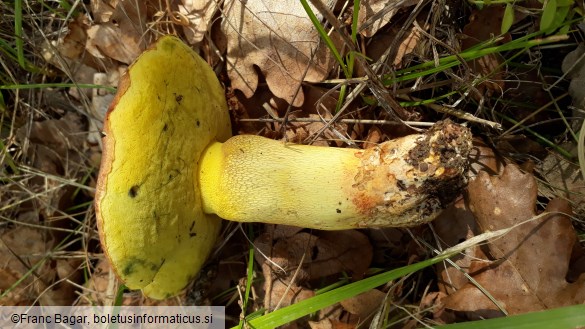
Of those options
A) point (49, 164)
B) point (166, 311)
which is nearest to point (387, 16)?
point (166, 311)

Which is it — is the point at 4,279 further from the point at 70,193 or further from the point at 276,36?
the point at 276,36

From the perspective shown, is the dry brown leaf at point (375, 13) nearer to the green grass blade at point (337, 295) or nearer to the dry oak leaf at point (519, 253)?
the dry oak leaf at point (519, 253)

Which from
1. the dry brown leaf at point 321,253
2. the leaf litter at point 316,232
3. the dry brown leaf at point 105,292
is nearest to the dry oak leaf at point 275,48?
the leaf litter at point 316,232

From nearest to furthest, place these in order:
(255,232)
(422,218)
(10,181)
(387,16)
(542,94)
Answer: (422,218) < (387,16) < (542,94) < (255,232) < (10,181)

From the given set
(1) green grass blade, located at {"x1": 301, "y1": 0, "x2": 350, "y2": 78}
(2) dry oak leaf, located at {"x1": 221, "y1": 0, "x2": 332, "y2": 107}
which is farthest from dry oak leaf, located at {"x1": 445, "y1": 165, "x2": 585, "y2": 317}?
(2) dry oak leaf, located at {"x1": 221, "y1": 0, "x2": 332, "y2": 107}

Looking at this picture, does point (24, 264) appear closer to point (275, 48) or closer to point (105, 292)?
point (105, 292)
